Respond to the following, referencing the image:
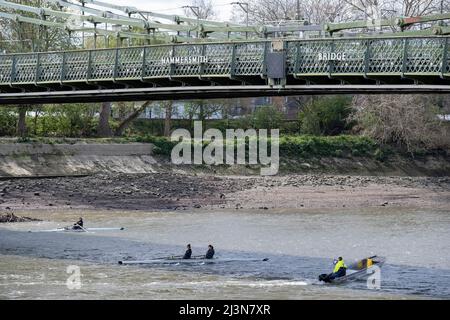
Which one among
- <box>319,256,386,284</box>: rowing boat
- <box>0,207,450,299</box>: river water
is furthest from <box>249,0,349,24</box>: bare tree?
<box>319,256,386,284</box>: rowing boat

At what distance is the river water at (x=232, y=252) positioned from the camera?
36.0m

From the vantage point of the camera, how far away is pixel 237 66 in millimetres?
43969

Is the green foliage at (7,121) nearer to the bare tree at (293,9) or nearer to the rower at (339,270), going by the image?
the bare tree at (293,9)

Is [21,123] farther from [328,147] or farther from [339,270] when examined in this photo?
[339,270]

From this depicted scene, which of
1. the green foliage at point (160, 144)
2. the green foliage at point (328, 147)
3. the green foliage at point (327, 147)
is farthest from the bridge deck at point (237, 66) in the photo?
the green foliage at point (327, 147)

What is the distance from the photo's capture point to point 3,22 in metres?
81.4

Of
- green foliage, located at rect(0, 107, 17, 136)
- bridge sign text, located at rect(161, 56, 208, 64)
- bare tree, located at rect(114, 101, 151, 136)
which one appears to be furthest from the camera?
bare tree, located at rect(114, 101, 151, 136)

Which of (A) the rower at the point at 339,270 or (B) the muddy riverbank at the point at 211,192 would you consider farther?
(B) the muddy riverbank at the point at 211,192

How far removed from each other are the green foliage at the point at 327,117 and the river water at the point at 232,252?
1144 inches

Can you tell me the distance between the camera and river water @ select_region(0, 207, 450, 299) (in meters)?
36.0

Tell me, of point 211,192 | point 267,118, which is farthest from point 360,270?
point 267,118

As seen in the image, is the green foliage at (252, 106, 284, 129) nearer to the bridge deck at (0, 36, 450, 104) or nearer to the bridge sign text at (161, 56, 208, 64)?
the bridge deck at (0, 36, 450, 104)

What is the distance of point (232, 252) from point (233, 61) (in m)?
8.24
